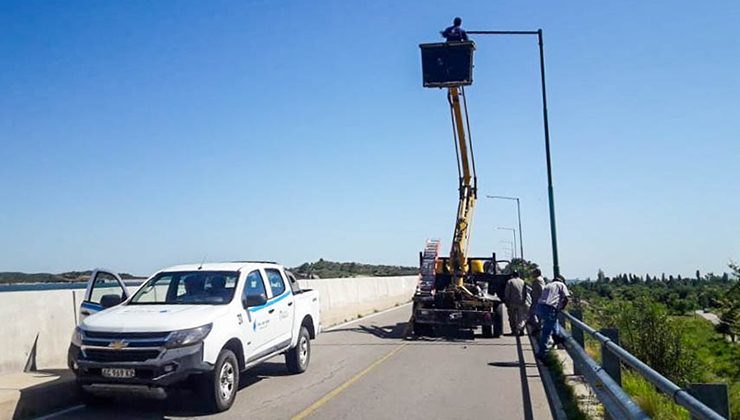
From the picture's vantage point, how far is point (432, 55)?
66.7 ft

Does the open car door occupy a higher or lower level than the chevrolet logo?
higher

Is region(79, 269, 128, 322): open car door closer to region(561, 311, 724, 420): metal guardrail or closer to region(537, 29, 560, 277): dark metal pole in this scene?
region(561, 311, 724, 420): metal guardrail

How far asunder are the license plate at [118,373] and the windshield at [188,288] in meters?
1.67

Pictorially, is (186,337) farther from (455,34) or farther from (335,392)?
(455,34)

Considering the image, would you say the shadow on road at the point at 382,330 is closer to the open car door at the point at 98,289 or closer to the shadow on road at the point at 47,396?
the open car door at the point at 98,289

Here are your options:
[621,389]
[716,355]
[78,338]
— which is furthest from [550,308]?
[716,355]

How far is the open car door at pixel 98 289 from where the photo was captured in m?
10.8

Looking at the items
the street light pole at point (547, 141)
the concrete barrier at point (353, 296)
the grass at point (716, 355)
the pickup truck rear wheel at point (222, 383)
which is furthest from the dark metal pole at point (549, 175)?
the pickup truck rear wheel at point (222, 383)

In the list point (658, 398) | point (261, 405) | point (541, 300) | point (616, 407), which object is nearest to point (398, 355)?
point (541, 300)

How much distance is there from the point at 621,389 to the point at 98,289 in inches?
317

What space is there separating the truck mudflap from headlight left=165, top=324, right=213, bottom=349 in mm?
10710

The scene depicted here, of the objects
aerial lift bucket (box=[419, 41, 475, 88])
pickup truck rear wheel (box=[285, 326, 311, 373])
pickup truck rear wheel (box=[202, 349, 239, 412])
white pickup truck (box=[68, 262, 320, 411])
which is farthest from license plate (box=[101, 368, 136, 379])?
aerial lift bucket (box=[419, 41, 475, 88])

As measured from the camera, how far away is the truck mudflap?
1875 cm

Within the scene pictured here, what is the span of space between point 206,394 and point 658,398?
18.1 ft
